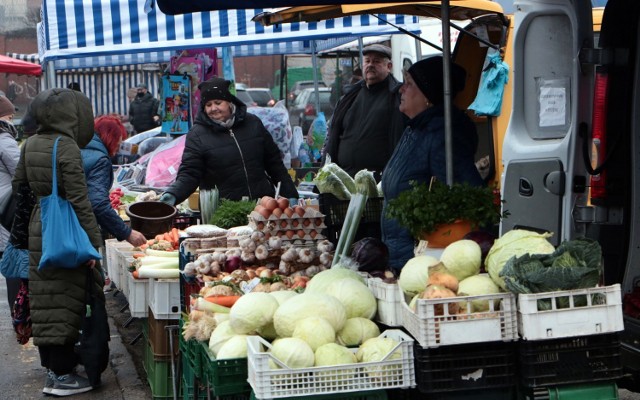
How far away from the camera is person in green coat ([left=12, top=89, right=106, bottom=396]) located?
6.71 m

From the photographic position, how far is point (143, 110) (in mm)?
25062

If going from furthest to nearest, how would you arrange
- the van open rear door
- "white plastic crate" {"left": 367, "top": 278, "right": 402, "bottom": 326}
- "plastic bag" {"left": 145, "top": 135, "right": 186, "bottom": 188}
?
1. "plastic bag" {"left": 145, "top": 135, "right": 186, "bottom": 188}
2. the van open rear door
3. "white plastic crate" {"left": 367, "top": 278, "right": 402, "bottom": 326}

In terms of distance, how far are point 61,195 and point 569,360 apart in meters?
3.99

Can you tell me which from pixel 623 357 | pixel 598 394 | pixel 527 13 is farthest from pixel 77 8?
pixel 598 394

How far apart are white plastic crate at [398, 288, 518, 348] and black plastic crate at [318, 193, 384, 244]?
2.54 m

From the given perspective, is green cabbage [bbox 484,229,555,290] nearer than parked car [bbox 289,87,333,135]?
Yes

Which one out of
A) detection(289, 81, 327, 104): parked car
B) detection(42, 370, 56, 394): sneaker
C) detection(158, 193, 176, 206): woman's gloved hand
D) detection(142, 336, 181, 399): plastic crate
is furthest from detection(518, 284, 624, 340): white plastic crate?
detection(289, 81, 327, 104): parked car

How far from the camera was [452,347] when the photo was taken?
3.74 meters

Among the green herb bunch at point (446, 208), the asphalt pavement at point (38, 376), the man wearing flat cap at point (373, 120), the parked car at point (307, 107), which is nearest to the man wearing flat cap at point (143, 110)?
the parked car at point (307, 107)

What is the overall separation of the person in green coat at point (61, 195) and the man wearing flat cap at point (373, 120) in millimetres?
2306

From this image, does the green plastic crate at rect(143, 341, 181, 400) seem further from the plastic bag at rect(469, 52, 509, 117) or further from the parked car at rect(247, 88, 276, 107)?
the parked car at rect(247, 88, 276, 107)

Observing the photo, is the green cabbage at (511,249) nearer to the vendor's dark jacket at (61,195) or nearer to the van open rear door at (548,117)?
the van open rear door at (548,117)

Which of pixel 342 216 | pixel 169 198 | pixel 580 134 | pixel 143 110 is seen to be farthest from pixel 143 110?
pixel 580 134

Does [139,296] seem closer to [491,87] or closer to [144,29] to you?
[491,87]
